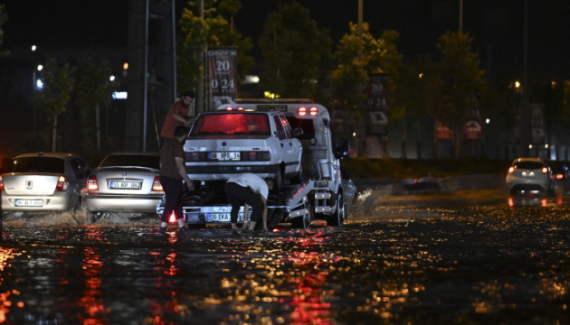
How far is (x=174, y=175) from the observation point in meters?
17.4

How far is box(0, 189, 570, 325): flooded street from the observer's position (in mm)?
8516

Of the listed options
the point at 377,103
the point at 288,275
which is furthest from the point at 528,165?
the point at 288,275

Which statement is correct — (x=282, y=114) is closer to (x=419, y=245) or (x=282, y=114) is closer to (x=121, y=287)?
(x=419, y=245)

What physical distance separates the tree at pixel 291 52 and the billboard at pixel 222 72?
22.8m

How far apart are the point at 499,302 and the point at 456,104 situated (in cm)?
6316

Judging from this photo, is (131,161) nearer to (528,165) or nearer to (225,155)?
(225,155)

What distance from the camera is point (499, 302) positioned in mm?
9195

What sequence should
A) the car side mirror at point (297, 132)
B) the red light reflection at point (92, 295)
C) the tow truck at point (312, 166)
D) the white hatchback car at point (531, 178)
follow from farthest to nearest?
the white hatchback car at point (531, 178) → the car side mirror at point (297, 132) → the tow truck at point (312, 166) → the red light reflection at point (92, 295)

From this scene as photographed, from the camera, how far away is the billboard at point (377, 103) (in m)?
50.5

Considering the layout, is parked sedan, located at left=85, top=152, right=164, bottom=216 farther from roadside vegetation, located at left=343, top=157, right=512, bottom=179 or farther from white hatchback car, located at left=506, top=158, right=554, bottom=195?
roadside vegetation, located at left=343, top=157, right=512, bottom=179

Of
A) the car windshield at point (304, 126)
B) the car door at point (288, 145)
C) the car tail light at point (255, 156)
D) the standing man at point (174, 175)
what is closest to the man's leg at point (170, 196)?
the standing man at point (174, 175)

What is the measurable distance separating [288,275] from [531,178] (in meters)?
27.8

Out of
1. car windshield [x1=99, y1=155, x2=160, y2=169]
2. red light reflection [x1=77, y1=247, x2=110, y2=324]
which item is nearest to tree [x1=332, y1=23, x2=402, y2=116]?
car windshield [x1=99, y1=155, x2=160, y2=169]

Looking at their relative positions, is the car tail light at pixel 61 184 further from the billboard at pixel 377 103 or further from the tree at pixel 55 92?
the tree at pixel 55 92
